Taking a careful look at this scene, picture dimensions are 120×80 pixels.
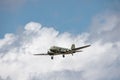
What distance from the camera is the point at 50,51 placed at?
95.7 m

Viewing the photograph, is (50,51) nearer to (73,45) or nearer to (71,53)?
(71,53)

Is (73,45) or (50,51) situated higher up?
(73,45)

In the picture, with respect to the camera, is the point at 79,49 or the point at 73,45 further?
the point at 73,45

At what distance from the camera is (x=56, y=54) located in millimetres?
96938

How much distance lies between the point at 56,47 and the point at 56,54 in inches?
96.7

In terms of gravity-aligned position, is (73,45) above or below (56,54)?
above

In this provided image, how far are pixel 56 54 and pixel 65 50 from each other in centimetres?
400

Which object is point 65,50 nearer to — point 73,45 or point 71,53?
point 71,53

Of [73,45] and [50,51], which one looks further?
[73,45]

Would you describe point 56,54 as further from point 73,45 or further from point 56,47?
point 73,45

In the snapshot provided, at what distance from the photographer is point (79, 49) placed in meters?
96.1

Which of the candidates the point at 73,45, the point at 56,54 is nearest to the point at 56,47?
the point at 56,54

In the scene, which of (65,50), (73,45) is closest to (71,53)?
(65,50)

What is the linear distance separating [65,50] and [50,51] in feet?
20.2
